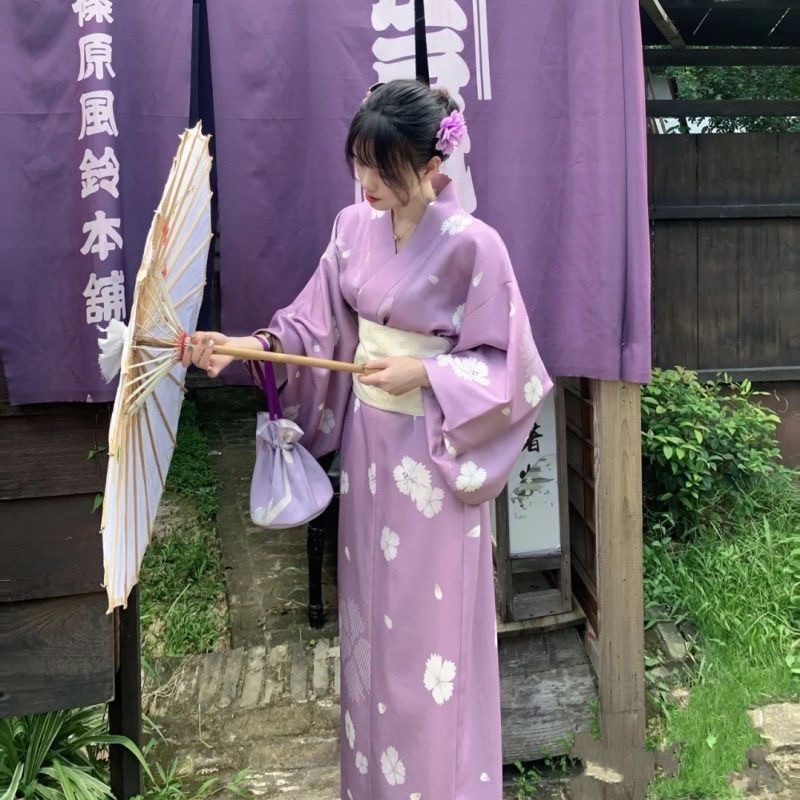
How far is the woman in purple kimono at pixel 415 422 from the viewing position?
234 cm

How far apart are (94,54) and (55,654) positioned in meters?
2.10

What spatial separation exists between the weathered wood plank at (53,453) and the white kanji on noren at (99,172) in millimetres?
775

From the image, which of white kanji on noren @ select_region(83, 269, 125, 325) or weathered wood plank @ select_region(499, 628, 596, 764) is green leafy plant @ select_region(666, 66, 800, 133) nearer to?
weathered wood plank @ select_region(499, 628, 596, 764)

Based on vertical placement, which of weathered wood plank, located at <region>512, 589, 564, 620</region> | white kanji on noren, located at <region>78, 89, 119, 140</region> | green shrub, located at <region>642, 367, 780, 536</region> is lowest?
weathered wood plank, located at <region>512, 589, 564, 620</region>

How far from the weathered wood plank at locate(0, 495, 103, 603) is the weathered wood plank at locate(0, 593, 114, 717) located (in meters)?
0.06

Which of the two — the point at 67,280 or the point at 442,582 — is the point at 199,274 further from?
the point at 442,582

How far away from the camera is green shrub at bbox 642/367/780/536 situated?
4.54 meters

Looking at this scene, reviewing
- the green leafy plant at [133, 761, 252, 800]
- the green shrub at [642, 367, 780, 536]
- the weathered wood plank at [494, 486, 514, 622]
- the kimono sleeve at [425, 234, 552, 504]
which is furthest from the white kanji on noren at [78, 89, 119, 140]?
the green shrub at [642, 367, 780, 536]

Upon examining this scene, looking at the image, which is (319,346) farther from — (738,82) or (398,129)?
(738,82)

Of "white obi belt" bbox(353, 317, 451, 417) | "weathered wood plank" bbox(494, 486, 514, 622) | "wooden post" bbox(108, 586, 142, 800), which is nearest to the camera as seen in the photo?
"white obi belt" bbox(353, 317, 451, 417)

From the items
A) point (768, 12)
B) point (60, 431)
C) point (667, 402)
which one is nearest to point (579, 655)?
point (667, 402)

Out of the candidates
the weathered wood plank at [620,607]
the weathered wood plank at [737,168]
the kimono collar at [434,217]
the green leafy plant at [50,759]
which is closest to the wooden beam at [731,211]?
the weathered wood plank at [737,168]

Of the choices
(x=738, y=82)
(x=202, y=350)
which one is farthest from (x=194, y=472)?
(x=738, y=82)

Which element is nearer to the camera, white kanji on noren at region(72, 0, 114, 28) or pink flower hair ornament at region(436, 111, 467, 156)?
pink flower hair ornament at region(436, 111, 467, 156)
